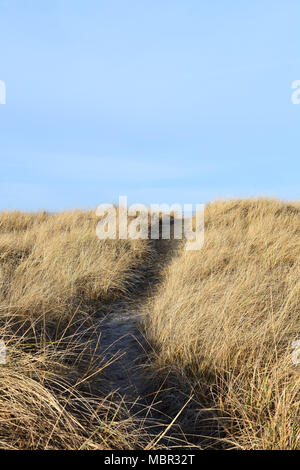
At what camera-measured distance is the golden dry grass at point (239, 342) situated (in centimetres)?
230

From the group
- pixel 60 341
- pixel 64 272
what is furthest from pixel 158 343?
pixel 64 272

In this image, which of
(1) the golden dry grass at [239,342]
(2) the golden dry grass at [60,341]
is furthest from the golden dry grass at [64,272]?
(1) the golden dry grass at [239,342]

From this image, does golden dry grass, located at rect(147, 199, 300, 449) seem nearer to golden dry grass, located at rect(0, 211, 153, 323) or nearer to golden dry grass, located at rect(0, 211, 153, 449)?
golden dry grass, located at rect(0, 211, 153, 449)

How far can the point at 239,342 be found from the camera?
3.17 m

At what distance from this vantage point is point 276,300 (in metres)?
4.18

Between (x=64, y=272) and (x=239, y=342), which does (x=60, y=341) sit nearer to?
(x=239, y=342)

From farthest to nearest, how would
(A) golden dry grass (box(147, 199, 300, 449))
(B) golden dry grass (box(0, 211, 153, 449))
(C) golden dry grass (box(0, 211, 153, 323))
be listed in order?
(C) golden dry grass (box(0, 211, 153, 323)) → (A) golden dry grass (box(147, 199, 300, 449)) → (B) golden dry grass (box(0, 211, 153, 449))

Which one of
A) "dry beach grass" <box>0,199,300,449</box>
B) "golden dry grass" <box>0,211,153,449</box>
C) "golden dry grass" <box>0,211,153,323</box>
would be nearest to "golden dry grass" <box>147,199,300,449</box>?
"dry beach grass" <box>0,199,300,449</box>

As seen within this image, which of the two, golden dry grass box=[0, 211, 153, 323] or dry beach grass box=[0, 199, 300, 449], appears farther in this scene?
golden dry grass box=[0, 211, 153, 323]

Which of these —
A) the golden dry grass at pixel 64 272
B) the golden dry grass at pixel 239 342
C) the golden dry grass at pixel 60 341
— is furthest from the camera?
the golden dry grass at pixel 64 272

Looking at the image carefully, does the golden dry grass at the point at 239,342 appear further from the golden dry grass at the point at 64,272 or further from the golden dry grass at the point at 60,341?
the golden dry grass at the point at 64,272

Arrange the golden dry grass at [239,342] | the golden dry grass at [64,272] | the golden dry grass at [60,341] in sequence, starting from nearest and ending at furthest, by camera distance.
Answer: the golden dry grass at [60,341]
the golden dry grass at [239,342]
the golden dry grass at [64,272]

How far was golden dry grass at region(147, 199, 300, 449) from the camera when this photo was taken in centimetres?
230
